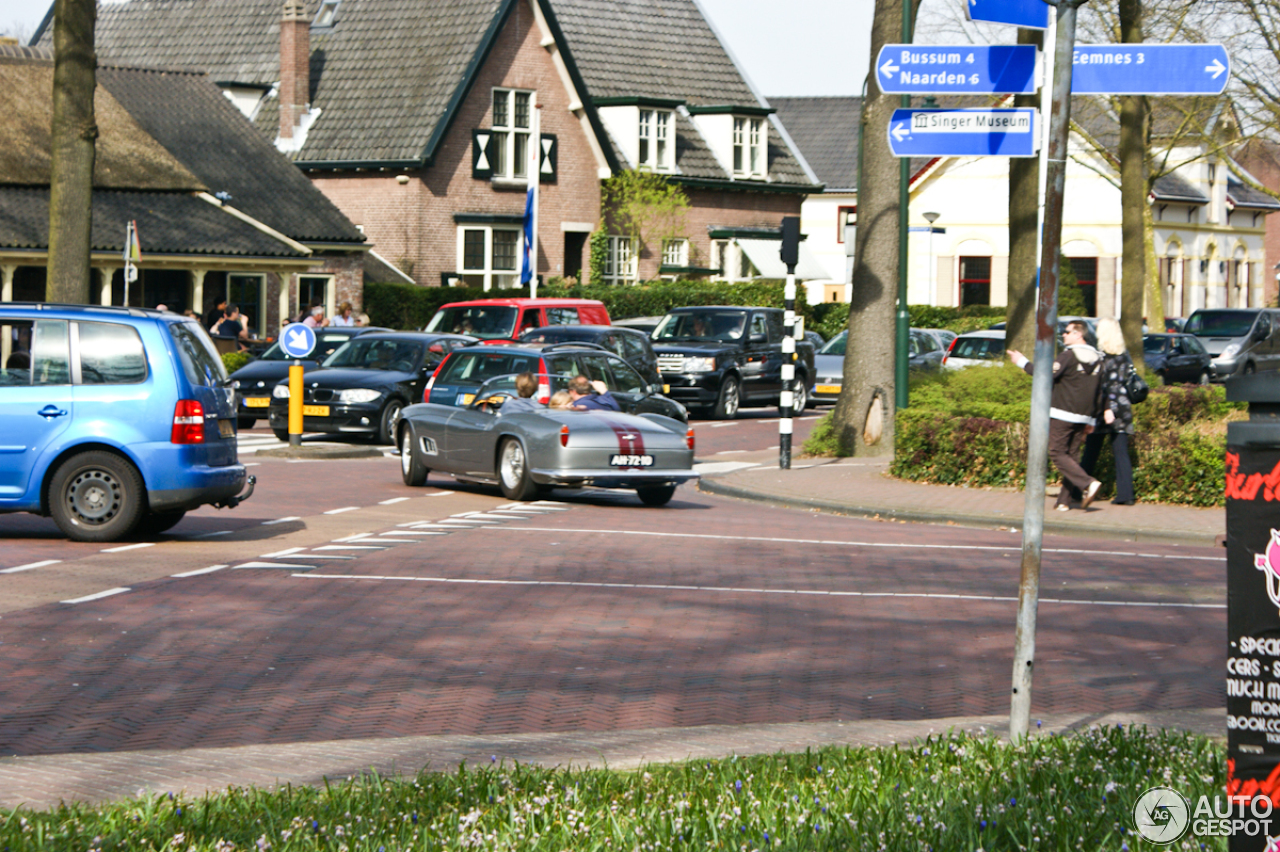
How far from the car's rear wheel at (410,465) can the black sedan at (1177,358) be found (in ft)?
84.0

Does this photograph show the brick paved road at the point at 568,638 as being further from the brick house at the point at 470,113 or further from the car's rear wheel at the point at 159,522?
the brick house at the point at 470,113

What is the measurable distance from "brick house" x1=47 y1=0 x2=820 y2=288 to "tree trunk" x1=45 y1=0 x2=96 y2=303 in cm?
2313

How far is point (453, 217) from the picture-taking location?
44812 millimetres

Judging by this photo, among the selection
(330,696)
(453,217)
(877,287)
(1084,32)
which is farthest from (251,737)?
(453,217)

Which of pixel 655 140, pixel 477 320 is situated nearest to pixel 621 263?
pixel 655 140

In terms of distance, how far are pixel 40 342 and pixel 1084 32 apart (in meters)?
31.2

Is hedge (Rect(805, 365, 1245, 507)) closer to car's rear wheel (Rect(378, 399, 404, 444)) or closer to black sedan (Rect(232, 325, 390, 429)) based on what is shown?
car's rear wheel (Rect(378, 399, 404, 444))

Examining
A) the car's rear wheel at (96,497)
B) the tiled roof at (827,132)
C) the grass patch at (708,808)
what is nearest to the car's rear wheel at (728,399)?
the car's rear wheel at (96,497)

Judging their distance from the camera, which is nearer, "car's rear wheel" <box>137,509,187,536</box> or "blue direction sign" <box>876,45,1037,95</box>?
"blue direction sign" <box>876,45,1037,95</box>

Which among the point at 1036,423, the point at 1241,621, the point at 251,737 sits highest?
the point at 1036,423

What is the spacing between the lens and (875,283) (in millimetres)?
21453

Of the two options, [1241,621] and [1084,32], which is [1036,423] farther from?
[1084,32]

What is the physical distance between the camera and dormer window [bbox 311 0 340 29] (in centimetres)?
4747

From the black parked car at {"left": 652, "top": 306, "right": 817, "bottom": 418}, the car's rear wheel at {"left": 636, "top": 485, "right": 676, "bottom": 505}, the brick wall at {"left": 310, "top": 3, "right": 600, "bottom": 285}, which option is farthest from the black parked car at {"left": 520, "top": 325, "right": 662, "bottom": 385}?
the brick wall at {"left": 310, "top": 3, "right": 600, "bottom": 285}
